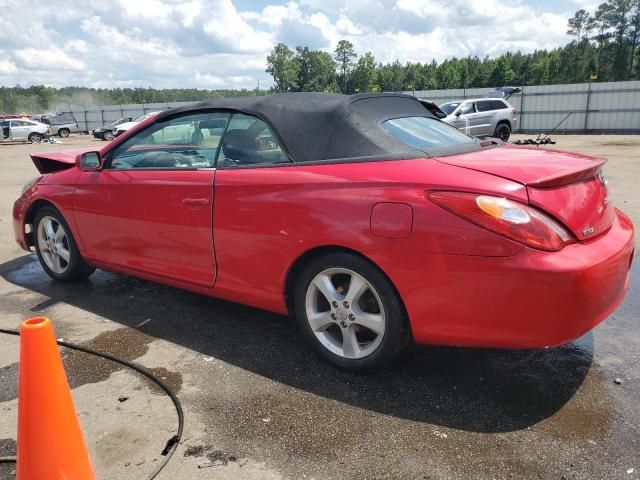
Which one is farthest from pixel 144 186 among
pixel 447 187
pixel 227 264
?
pixel 447 187

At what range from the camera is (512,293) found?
2.43 m

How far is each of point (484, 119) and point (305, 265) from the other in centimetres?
1865

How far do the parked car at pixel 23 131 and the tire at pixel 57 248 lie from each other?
33.2 meters

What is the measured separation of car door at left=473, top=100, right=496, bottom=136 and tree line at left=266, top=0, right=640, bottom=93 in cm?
4955

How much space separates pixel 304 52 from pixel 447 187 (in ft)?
277

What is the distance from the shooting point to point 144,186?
380 centimetres

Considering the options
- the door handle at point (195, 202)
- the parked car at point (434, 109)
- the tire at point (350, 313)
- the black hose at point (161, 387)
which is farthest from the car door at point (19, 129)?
the tire at point (350, 313)

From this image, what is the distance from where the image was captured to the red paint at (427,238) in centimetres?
243

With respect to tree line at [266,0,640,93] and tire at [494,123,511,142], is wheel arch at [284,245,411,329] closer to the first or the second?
tire at [494,123,511,142]

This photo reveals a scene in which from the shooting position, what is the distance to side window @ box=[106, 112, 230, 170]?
3.60 metres

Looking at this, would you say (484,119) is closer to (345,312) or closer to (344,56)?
(345,312)

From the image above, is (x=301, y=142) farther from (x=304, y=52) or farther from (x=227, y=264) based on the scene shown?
(x=304, y=52)

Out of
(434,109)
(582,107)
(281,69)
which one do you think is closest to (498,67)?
(281,69)

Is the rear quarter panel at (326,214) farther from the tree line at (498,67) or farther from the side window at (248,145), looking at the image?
the tree line at (498,67)
